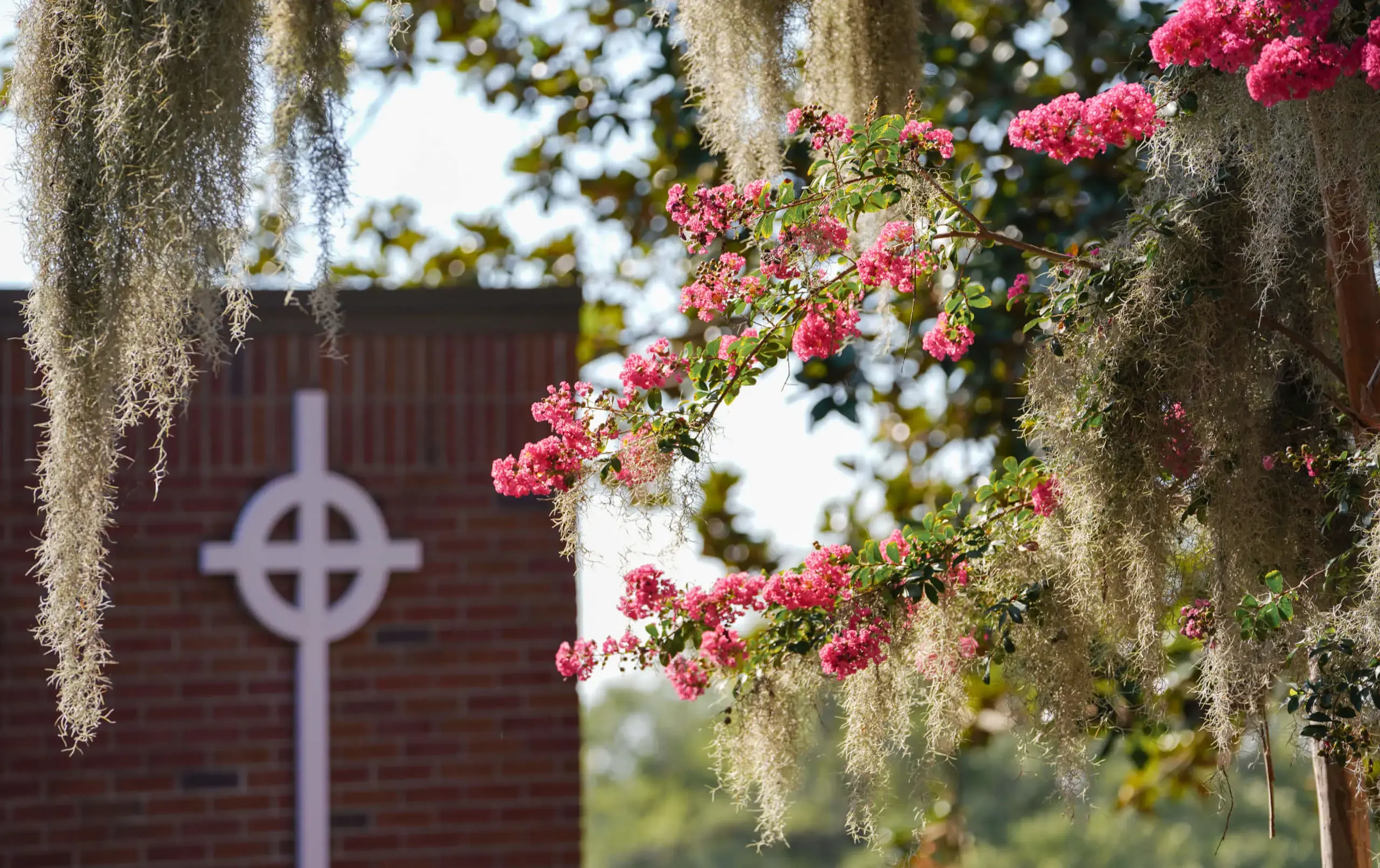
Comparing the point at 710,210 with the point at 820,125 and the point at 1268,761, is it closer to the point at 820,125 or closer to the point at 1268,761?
the point at 820,125

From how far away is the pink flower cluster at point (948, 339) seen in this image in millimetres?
2631

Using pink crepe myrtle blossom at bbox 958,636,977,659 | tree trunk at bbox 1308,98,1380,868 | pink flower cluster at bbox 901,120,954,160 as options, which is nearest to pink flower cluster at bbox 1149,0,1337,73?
tree trunk at bbox 1308,98,1380,868

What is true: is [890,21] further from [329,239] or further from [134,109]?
[134,109]

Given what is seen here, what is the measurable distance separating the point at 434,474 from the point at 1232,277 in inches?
113

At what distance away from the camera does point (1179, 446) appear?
8.10 ft

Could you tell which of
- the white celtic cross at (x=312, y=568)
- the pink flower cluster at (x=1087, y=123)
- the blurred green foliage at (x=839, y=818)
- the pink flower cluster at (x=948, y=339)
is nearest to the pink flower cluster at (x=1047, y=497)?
the pink flower cluster at (x=948, y=339)

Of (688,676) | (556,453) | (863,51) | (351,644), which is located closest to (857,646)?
(688,676)

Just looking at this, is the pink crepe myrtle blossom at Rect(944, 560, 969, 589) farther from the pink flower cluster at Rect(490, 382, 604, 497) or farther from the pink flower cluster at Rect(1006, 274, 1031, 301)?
the pink flower cluster at Rect(490, 382, 604, 497)

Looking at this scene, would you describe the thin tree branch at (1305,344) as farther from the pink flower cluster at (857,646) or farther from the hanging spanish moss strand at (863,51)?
the hanging spanish moss strand at (863,51)

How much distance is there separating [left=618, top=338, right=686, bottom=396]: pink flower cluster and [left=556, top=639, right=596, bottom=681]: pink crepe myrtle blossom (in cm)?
58

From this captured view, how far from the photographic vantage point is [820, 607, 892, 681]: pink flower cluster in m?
2.61

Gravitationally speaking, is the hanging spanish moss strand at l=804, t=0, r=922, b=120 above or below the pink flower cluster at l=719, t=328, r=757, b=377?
above

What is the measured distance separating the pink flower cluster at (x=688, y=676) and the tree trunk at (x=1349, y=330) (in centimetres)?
113

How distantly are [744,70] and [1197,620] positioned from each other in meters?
1.47
